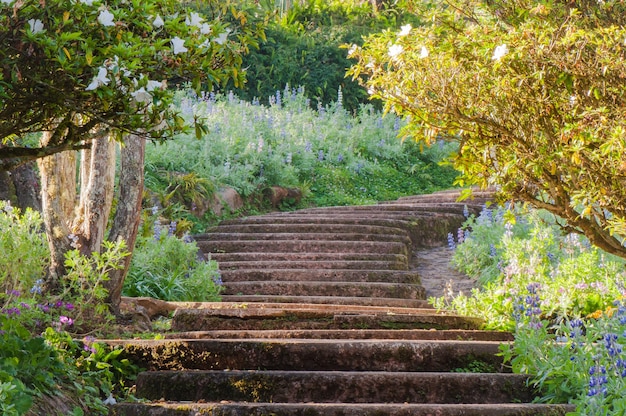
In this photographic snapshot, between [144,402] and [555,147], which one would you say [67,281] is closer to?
[144,402]

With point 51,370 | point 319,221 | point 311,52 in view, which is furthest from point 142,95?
point 311,52

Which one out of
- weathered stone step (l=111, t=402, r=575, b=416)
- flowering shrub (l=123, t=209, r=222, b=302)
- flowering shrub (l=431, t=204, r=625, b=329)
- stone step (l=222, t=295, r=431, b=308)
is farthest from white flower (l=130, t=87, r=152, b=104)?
stone step (l=222, t=295, r=431, b=308)

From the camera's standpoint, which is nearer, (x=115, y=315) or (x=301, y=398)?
(x=301, y=398)

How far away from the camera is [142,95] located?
3.69m

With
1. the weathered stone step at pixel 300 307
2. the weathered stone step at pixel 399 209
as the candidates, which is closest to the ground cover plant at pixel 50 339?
the weathered stone step at pixel 300 307

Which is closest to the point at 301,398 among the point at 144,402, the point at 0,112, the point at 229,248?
the point at 144,402

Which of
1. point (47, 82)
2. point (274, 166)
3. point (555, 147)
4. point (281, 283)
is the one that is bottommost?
point (281, 283)

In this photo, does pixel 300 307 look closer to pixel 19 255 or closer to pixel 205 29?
pixel 19 255

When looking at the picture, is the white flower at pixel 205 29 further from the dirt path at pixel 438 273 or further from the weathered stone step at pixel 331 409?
the dirt path at pixel 438 273

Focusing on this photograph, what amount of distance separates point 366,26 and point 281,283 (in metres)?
12.4

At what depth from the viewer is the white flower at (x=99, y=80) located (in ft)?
11.4

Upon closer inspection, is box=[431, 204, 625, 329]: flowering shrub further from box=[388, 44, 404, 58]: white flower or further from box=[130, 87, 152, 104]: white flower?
box=[130, 87, 152, 104]: white flower

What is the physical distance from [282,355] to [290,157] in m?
7.78

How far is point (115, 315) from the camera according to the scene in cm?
612
